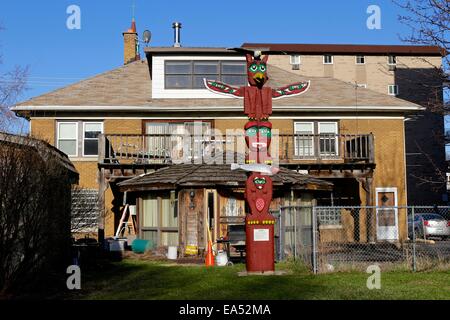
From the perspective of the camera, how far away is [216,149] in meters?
22.8

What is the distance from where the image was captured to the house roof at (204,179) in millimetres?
19031

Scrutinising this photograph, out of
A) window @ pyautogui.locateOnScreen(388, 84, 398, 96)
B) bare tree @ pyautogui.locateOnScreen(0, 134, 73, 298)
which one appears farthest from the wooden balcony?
window @ pyautogui.locateOnScreen(388, 84, 398, 96)

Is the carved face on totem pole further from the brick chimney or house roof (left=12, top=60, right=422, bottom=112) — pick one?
the brick chimney

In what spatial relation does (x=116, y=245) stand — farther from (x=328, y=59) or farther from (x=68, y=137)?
(x=328, y=59)

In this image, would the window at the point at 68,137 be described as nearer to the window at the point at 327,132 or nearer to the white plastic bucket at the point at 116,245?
the white plastic bucket at the point at 116,245

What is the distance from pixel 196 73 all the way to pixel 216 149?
491 cm

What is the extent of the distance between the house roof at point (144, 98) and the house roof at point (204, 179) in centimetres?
482

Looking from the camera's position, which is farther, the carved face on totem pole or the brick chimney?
the brick chimney

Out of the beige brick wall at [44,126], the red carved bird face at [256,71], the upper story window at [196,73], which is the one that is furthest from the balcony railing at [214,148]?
the red carved bird face at [256,71]

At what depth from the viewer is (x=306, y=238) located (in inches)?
800

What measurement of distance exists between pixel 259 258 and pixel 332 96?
15.1 metres

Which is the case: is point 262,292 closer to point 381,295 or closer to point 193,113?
point 381,295

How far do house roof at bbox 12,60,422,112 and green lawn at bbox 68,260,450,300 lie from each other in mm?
11497

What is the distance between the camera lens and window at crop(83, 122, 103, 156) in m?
25.2
